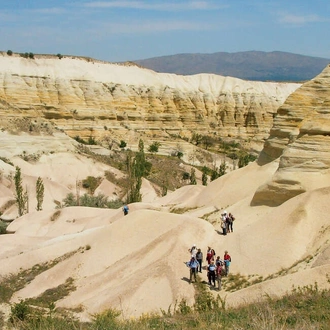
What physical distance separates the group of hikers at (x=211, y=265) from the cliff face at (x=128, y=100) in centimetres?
5036

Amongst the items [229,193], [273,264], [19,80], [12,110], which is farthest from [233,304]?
[19,80]

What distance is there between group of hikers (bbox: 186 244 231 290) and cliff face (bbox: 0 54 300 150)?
165ft

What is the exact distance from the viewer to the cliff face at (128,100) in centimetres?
7912

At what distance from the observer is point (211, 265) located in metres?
18.6

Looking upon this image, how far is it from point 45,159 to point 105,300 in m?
40.7

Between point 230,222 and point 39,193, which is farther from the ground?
point 230,222

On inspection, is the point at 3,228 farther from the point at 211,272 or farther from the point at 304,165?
the point at 304,165

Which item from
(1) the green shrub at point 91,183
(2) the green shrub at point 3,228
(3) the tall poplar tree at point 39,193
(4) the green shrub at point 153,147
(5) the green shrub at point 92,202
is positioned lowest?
(4) the green shrub at point 153,147

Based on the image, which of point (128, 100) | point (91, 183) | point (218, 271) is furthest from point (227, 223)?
point (128, 100)

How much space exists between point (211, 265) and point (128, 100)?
70749mm

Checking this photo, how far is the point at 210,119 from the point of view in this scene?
95.6 m

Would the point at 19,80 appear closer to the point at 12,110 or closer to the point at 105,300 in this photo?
the point at 12,110

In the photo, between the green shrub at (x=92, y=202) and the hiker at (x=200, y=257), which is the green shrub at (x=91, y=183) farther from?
the hiker at (x=200, y=257)

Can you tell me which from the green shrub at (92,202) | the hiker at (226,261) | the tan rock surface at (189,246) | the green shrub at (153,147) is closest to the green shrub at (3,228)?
the tan rock surface at (189,246)
